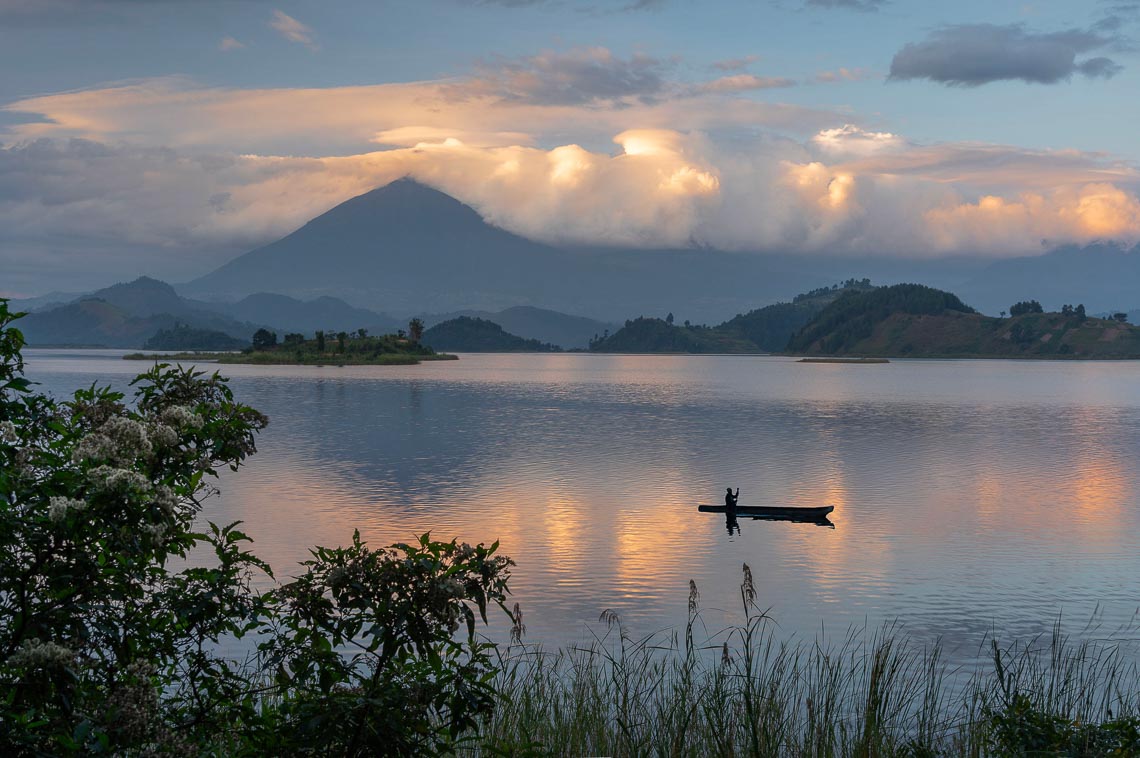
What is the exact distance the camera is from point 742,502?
5131cm

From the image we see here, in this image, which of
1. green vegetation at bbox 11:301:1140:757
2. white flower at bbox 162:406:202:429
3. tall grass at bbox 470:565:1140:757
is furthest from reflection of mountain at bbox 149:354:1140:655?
white flower at bbox 162:406:202:429

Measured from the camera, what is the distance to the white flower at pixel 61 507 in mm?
6617

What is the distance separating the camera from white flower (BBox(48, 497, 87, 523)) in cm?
662

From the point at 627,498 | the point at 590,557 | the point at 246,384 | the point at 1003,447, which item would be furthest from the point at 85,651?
the point at 246,384

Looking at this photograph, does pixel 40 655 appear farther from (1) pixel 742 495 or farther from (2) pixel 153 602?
(1) pixel 742 495

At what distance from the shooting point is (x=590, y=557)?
35500 mm

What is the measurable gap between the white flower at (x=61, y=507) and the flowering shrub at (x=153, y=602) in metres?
0.01

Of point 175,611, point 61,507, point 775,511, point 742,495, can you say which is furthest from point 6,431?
point 742,495

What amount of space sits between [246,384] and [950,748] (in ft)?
573

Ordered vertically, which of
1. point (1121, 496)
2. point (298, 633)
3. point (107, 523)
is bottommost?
point (1121, 496)

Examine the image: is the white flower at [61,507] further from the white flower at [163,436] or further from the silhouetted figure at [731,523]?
the silhouetted figure at [731,523]

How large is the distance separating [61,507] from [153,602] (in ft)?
7.62

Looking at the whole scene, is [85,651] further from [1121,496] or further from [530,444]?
[530,444]

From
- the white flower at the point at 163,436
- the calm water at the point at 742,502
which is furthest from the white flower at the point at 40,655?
the calm water at the point at 742,502
